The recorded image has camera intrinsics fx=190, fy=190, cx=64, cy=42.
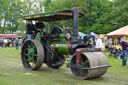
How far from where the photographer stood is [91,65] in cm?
536

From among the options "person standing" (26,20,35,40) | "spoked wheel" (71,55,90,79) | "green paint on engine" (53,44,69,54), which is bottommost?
"spoked wheel" (71,55,90,79)

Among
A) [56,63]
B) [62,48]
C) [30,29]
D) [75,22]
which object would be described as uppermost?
[75,22]

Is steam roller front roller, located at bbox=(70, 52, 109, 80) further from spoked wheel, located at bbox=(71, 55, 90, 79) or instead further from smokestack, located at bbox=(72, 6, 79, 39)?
smokestack, located at bbox=(72, 6, 79, 39)

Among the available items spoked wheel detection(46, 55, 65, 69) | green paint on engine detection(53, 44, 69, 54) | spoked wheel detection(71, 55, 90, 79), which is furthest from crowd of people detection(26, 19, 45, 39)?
spoked wheel detection(71, 55, 90, 79)

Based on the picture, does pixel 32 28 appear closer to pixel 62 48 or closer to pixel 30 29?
pixel 30 29

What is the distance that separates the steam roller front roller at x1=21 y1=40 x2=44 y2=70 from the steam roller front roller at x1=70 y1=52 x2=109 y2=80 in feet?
4.32

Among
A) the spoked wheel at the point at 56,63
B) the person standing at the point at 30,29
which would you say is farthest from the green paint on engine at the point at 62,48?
the person standing at the point at 30,29

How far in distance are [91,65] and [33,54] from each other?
2.58m

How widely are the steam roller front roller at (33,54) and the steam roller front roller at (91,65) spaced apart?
1.32 metres

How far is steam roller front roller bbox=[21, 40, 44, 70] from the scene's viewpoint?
6.73 m

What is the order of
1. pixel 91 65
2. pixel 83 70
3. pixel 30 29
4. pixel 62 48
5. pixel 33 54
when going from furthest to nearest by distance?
pixel 30 29
pixel 33 54
pixel 62 48
pixel 83 70
pixel 91 65

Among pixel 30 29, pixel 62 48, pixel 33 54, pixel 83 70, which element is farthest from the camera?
pixel 30 29

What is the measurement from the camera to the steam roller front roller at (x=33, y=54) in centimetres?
673

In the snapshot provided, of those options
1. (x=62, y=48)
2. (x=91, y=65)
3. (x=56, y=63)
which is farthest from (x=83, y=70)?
(x=56, y=63)
